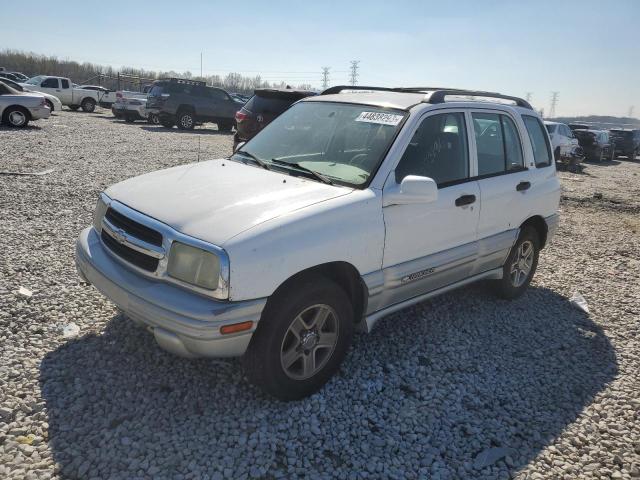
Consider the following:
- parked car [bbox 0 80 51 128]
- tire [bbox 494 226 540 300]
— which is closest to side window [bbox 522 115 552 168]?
tire [bbox 494 226 540 300]

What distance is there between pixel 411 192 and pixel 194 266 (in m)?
1.47

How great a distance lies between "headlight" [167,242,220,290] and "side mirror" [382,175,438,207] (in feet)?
4.04

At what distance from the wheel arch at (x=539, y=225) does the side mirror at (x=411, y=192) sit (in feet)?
6.60

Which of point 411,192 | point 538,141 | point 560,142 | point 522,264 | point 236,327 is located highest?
point 560,142

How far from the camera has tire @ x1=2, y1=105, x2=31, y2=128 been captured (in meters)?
15.3

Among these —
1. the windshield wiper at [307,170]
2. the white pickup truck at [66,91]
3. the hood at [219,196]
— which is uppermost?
the white pickup truck at [66,91]

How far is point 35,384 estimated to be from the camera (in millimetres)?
3021

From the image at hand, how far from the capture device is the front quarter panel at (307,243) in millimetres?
2582

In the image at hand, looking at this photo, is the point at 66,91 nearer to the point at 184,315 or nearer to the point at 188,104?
the point at 188,104

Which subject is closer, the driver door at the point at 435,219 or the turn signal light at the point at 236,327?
the turn signal light at the point at 236,327

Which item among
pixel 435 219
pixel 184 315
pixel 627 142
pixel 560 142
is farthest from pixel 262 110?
pixel 627 142

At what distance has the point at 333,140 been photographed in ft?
12.2

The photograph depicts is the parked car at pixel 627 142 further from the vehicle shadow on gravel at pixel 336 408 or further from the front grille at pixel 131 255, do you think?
the front grille at pixel 131 255

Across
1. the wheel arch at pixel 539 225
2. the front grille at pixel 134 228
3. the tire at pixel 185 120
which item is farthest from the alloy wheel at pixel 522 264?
the tire at pixel 185 120
